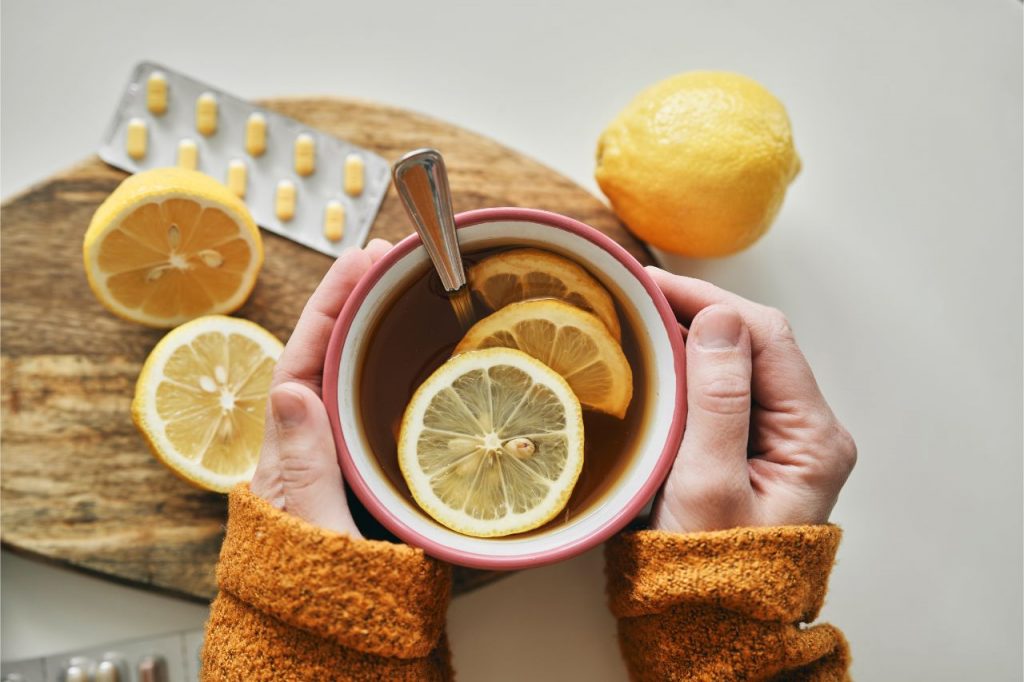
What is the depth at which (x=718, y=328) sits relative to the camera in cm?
69

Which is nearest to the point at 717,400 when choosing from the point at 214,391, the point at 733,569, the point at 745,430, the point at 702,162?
the point at 745,430

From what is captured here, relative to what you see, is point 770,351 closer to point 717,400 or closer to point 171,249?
point 717,400

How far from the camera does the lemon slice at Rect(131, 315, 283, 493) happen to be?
821 millimetres

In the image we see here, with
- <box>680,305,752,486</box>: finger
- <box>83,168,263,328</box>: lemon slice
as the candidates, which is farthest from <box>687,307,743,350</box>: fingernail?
<box>83,168,263,328</box>: lemon slice

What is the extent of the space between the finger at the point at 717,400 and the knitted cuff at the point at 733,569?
2.2 inches

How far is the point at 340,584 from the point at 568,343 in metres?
0.30

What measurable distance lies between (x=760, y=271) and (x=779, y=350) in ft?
0.92

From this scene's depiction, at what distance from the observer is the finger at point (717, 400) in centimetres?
67

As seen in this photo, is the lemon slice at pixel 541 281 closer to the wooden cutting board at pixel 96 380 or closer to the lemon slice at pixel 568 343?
the lemon slice at pixel 568 343

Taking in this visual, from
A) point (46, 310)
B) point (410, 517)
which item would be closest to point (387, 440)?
point (410, 517)

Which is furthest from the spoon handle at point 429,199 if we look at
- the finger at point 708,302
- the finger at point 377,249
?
the finger at point 708,302

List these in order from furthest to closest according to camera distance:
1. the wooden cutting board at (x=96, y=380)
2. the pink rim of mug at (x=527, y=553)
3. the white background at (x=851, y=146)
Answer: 1. the white background at (x=851, y=146)
2. the wooden cutting board at (x=96, y=380)
3. the pink rim of mug at (x=527, y=553)

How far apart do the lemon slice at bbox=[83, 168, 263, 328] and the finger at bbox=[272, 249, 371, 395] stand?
17 cm

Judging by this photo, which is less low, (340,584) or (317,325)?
(317,325)
